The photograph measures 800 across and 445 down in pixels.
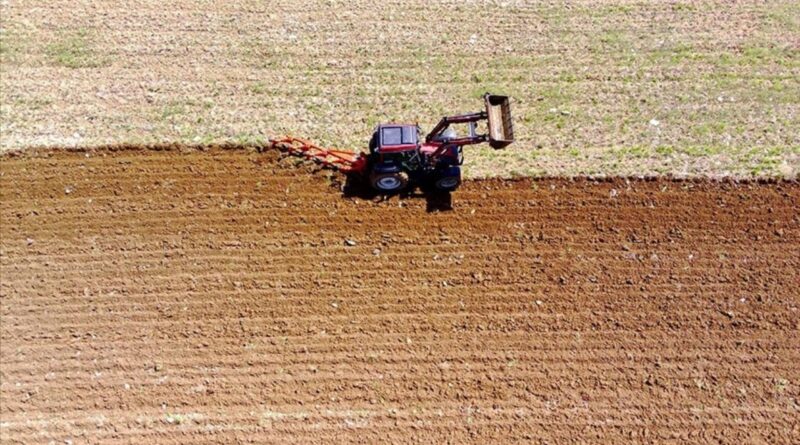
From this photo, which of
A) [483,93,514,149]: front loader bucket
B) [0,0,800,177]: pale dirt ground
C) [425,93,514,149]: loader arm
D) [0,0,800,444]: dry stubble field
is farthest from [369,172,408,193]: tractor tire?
[483,93,514,149]: front loader bucket

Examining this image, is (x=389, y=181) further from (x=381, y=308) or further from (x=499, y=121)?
(x=381, y=308)

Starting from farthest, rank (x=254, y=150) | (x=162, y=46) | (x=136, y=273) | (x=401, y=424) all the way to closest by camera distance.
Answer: (x=162, y=46)
(x=254, y=150)
(x=136, y=273)
(x=401, y=424)

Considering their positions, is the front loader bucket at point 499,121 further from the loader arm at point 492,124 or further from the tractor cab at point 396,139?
the tractor cab at point 396,139

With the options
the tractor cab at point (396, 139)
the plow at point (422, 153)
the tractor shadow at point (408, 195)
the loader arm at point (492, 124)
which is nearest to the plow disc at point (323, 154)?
the plow at point (422, 153)

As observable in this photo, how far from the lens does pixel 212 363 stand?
900cm

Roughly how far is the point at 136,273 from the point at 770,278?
364 inches

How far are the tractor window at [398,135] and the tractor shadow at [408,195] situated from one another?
3.53 ft

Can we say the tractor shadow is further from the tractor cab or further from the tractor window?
the tractor window

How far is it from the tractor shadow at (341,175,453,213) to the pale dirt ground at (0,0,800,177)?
85cm

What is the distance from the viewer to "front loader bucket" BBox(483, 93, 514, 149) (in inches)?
378

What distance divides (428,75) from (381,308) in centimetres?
505

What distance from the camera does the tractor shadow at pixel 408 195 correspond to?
10602 millimetres

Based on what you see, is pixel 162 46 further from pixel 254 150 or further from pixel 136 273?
pixel 136 273

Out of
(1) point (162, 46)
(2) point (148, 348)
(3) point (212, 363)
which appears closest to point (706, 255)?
(3) point (212, 363)
